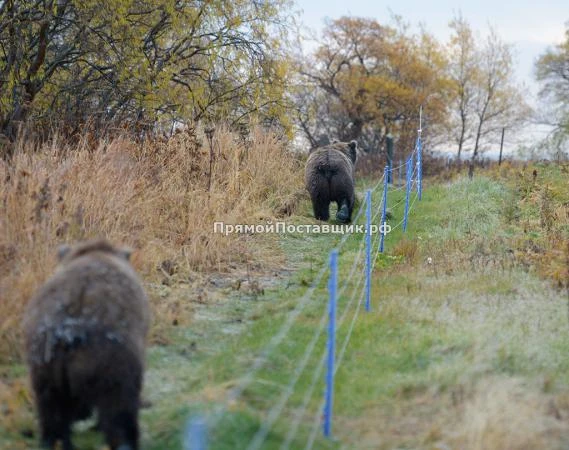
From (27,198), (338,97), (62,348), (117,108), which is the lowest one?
(62,348)

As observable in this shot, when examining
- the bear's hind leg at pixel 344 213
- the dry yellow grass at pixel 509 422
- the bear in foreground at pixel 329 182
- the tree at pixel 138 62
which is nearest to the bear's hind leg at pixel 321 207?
the bear in foreground at pixel 329 182

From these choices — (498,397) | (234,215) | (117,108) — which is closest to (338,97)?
(117,108)

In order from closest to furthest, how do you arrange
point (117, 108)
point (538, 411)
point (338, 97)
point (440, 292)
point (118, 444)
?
1. point (118, 444)
2. point (538, 411)
3. point (440, 292)
4. point (117, 108)
5. point (338, 97)

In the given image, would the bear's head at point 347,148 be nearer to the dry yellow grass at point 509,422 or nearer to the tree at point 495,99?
the dry yellow grass at point 509,422

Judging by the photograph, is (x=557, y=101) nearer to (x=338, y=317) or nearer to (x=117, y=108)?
(x=117, y=108)

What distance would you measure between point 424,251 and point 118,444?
24.5ft

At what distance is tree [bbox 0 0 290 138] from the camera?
498 inches

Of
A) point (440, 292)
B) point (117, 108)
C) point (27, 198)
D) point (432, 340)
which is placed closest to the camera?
point (432, 340)

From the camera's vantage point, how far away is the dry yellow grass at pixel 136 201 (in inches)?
290

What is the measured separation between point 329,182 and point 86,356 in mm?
9361

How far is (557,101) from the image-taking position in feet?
138

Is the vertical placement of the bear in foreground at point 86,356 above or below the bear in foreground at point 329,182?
below

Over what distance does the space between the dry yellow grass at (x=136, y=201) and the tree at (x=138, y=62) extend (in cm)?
115

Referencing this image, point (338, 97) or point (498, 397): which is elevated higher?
point (338, 97)
